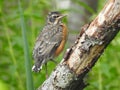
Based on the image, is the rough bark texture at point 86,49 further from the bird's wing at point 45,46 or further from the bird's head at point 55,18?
the bird's head at point 55,18

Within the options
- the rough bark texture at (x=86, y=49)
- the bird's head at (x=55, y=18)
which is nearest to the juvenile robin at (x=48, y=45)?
the bird's head at (x=55, y=18)

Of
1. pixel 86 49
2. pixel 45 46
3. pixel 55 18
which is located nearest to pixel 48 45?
pixel 45 46

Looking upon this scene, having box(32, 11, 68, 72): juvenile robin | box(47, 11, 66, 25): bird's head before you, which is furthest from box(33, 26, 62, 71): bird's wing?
box(47, 11, 66, 25): bird's head

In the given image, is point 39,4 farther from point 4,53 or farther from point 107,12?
point 107,12

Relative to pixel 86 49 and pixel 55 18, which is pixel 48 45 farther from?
pixel 86 49

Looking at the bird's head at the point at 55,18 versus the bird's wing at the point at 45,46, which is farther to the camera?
the bird's head at the point at 55,18

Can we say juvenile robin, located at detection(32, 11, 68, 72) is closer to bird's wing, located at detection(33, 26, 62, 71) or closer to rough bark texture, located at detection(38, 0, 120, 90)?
bird's wing, located at detection(33, 26, 62, 71)

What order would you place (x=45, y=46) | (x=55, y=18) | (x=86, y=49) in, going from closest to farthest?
(x=86, y=49), (x=45, y=46), (x=55, y=18)
